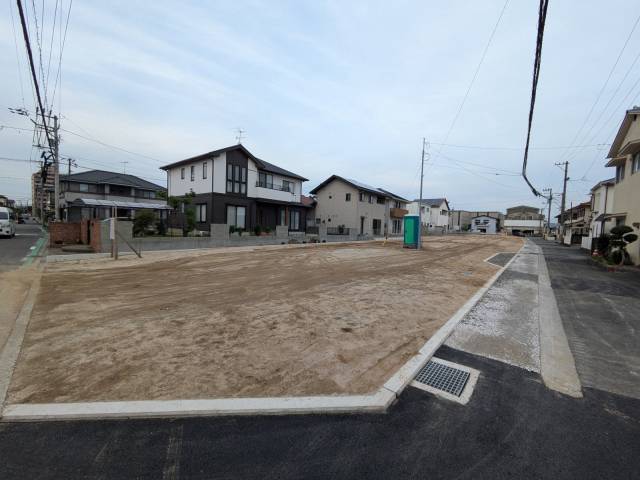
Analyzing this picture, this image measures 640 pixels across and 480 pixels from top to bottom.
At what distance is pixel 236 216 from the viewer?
25.6 m

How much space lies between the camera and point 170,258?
44.9 ft

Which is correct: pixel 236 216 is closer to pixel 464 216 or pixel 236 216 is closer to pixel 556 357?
pixel 556 357

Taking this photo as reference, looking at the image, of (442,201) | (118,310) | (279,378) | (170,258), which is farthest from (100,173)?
(442,201)

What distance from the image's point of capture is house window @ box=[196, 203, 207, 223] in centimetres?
2445

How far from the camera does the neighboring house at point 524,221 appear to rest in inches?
3391

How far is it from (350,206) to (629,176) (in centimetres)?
2369

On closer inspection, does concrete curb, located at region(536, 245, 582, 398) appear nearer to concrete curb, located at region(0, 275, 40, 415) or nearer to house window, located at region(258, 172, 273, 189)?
concrete curb, located at region(0, 275, 40, 415)

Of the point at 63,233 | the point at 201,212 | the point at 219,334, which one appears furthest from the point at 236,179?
the point at 219,334

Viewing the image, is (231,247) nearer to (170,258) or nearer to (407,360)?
(170,258)

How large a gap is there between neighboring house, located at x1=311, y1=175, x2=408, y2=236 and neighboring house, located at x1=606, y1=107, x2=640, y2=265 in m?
19.9

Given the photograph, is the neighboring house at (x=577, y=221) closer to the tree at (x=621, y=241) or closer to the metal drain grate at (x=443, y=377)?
the tree at (x=621, y=241)

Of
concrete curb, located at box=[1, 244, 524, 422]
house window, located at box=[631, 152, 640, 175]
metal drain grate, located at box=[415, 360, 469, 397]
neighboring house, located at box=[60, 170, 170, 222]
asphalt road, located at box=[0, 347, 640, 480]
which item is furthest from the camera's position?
neighboring house, located at box=[60, 170, 170, 222]

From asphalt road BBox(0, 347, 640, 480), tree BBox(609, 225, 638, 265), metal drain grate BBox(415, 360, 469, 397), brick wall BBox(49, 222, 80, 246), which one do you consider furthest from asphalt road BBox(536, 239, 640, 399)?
brick wall BBox(49, 222, 80, 246)

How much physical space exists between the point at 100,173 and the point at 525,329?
50213 mm
